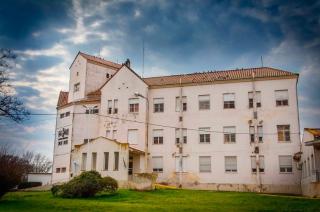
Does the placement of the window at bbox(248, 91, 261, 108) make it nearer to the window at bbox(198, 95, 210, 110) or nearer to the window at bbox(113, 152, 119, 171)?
the window at bbox(198, 95, 210, 110)

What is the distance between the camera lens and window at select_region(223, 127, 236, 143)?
132 ft

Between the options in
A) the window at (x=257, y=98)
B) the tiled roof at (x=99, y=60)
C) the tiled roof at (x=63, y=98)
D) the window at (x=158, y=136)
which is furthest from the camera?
the tiled roof at (x=63, y=98)

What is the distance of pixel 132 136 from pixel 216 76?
490 inches

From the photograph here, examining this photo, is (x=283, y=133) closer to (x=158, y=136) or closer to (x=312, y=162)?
(x=312, y=162)

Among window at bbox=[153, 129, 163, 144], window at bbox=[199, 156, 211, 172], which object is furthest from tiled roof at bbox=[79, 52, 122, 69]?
window at bbox=[199, 156, 211, 172]

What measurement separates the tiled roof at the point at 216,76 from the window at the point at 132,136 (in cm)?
617

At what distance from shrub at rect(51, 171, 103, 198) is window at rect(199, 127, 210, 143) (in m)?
16.4

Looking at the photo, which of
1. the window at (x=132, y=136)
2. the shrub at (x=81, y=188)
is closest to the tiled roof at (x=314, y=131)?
the shrub at (x=81, y=188)

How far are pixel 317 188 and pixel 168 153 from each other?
1812cm

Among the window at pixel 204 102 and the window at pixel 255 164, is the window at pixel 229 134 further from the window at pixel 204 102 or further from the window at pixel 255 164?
the window at pixel 204 102

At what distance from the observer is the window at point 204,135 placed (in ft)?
136

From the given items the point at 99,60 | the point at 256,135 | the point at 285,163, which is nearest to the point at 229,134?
the point at 256,135

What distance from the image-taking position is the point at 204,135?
41500 mm

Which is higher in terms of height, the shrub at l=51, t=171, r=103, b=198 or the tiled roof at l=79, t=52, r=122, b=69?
the tiled roof at l=79, t=52, r=122, b=69
